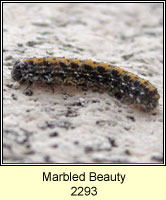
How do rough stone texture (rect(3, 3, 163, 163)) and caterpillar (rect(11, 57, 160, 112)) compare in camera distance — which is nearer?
rough stone texture (rect(3, 3, 163, 163))

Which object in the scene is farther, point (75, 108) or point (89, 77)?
point (89, 77)

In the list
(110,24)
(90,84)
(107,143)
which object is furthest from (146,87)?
(110,24)

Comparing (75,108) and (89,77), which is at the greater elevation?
(89,77)

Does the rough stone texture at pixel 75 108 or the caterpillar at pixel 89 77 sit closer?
the rough stone texture at pixel 75 108
